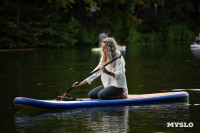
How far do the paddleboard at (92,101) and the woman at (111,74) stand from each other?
0.59 ft

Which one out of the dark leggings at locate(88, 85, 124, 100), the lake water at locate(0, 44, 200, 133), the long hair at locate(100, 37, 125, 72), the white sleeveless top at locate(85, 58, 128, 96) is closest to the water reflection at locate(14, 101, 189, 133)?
the lake water at locate(0, 44, 200, 133)

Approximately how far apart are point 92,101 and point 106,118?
1.33 m

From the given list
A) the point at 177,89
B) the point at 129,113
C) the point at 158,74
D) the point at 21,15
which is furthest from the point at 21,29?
the point at 129,113

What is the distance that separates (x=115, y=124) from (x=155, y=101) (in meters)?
2.53

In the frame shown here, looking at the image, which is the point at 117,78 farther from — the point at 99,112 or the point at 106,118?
the point at 106,118

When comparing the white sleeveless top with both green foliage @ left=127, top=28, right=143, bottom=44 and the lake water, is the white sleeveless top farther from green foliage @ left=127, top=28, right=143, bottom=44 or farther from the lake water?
green foliage @ left=127, top=28, right=143, bottom=44

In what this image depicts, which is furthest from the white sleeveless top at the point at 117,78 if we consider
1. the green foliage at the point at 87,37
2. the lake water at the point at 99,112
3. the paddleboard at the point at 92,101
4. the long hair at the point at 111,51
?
the green foliage at the point at 87,37

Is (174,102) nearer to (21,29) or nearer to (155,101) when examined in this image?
(155,101)

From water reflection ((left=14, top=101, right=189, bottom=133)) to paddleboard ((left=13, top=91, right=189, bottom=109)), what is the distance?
15 centimetres

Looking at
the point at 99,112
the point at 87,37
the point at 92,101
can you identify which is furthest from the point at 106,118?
the point at 87,37

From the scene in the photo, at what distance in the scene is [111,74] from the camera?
10.4 metres

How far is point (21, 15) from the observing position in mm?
43656

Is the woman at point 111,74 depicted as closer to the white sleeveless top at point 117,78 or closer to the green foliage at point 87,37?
the white sleeveless top at point 117,78

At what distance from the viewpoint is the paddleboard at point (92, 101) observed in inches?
389
